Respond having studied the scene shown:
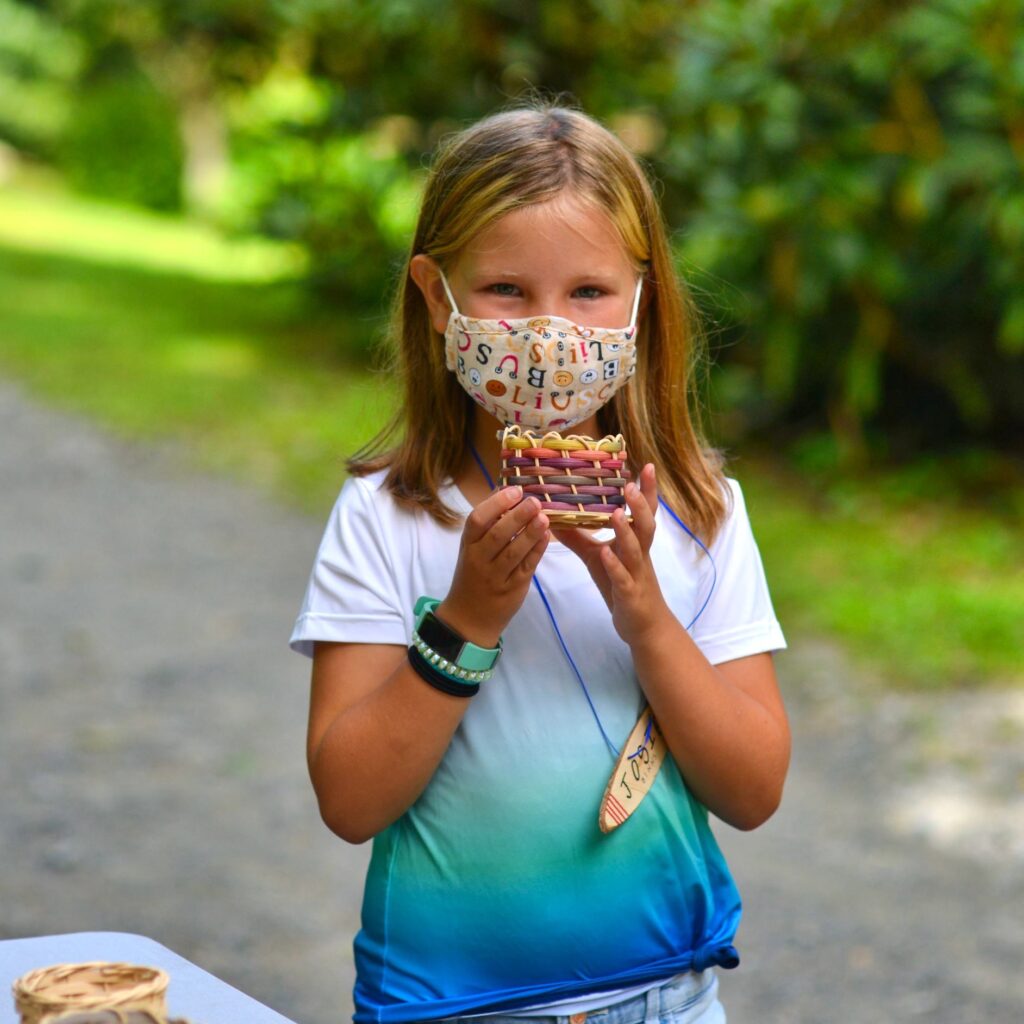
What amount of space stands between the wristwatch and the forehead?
1.54ft

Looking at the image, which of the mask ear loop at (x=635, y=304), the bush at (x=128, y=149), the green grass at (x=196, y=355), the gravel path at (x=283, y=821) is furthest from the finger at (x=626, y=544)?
the bush at (x=128, y=149)

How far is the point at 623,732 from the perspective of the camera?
6.57 feet

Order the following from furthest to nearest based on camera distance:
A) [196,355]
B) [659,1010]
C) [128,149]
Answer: [128,149], [196,355], [659,1010]

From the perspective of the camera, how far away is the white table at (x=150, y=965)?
5.70ft

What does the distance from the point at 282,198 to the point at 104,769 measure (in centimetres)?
728

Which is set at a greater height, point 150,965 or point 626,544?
point 626,544

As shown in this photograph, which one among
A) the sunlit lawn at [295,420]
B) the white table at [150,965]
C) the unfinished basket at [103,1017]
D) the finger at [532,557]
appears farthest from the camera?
the sunlit lawn at [295,420]

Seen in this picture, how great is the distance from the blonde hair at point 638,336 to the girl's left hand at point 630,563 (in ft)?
0.81

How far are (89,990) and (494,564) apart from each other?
0.65m

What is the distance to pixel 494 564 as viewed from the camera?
6.06 feet

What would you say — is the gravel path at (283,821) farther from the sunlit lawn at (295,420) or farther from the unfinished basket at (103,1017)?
the unfinished basket at (103,1017)

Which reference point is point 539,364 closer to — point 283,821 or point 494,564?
point 494,564

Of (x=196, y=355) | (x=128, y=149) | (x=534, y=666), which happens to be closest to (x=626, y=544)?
(x=534, y=666)

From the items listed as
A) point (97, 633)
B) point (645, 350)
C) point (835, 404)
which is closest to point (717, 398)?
point (835, 404)
